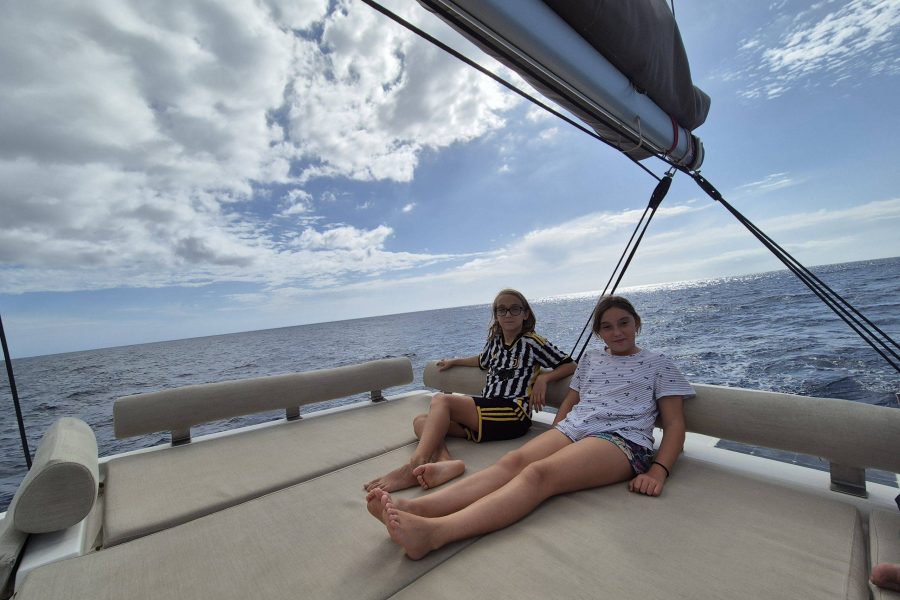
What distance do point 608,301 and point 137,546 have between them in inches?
89.9

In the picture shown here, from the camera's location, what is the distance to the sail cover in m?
1.31

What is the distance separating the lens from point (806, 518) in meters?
1.28

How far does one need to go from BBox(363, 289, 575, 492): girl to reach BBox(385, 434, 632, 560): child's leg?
42cm

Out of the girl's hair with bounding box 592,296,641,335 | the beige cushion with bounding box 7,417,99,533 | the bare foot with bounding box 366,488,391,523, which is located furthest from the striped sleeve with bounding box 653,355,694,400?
the beige cushion with bounding box 7,417,99,533

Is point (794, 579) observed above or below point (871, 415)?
below

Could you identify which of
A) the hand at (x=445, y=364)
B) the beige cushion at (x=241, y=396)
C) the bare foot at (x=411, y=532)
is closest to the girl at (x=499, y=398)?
the hand at (x=445, y=364)

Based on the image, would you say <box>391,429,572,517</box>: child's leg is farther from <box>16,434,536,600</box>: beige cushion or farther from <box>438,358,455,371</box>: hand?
<box>438,358,455,371</box>: hand

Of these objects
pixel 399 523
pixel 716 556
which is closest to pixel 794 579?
pixel 716 556

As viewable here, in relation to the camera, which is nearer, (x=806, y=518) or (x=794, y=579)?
(x=794, y=579)

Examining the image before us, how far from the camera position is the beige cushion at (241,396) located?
2.13 m

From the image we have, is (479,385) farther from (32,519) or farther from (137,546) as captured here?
(32,519)

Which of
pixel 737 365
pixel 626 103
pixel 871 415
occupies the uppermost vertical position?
pixel 626 103

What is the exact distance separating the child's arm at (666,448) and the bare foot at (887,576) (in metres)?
0.58

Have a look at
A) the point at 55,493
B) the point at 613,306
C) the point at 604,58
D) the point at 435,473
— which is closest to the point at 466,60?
the point at 604,58
